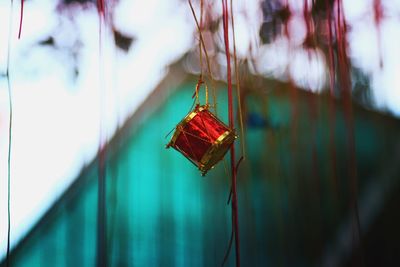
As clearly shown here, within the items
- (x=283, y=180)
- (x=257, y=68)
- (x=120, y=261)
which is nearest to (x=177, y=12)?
(x=257, y=68)

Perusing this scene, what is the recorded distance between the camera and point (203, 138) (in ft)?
6.34

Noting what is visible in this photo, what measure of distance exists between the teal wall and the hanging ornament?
58 cm

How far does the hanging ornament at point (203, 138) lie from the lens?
192cm

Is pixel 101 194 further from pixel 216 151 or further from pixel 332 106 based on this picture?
pixel 332 106

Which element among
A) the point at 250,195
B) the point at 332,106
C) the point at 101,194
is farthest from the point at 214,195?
the point at 332,106

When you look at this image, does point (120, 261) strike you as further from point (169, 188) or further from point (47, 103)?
point (47, 103)

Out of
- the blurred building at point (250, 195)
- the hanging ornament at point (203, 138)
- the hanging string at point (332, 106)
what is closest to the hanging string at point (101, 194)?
the blurred building at point (250, 195)

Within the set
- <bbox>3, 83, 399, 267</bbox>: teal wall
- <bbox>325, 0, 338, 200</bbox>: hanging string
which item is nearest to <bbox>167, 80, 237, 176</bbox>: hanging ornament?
<bbox>3, 83, 399, 267</bbox>: teal wall

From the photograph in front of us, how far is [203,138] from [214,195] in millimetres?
701

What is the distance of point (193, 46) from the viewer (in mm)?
2633

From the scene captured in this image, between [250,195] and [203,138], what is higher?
[203,138]

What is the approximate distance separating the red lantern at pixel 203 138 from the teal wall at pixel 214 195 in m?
0.58

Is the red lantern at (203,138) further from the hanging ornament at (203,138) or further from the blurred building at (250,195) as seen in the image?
the blurred building at (250,195)

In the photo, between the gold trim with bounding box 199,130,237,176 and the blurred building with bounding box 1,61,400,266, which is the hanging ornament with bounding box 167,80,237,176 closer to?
the gold trim with bounding box 199,130,237,176
